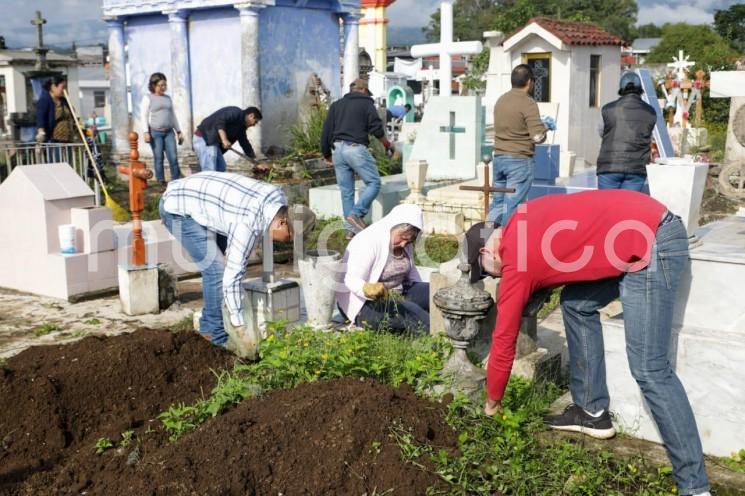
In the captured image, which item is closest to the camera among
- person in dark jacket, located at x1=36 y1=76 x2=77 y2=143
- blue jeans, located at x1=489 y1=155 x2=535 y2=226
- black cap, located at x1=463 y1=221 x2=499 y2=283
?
black cap, located at x1=463 y1=221 x2=499 y2=283

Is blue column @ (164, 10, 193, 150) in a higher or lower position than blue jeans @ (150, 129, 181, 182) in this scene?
higher

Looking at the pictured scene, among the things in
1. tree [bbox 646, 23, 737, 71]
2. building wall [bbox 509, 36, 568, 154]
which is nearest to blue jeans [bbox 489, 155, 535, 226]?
building wall [bbox 509, 36, 568, 154]

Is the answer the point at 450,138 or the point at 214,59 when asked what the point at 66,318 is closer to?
the point at 214,59

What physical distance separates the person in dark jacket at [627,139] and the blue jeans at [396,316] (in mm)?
2738

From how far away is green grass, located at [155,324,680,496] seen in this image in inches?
139

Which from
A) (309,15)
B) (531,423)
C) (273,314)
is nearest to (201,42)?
(309,15)

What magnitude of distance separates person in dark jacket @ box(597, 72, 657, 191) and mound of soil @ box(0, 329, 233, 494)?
4123 mm

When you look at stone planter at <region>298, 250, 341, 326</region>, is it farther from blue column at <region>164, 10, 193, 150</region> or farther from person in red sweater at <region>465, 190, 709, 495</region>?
blue column at <region>164, 10, 193, 150</region>

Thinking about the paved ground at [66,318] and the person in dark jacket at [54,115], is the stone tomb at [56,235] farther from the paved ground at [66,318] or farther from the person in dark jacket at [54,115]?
the person in dark jacket at [54,115]

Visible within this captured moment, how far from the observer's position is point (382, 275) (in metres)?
5.58

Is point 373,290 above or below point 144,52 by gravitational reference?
below

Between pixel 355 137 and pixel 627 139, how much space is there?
9.02ft

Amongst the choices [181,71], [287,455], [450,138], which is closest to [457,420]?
[287,455]

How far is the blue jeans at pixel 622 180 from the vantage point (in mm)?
7383
